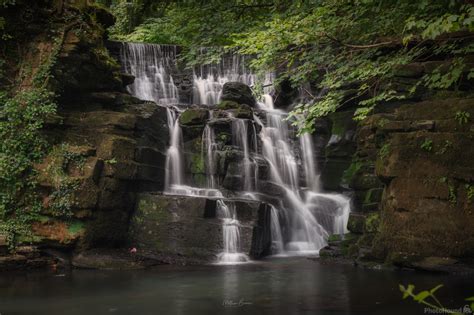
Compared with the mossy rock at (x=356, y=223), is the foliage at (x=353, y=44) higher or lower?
higher

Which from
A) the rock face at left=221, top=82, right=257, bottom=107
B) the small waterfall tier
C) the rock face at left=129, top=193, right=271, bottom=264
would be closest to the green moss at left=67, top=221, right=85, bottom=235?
the rock face at left=129, top=193, right=271, bottom=264

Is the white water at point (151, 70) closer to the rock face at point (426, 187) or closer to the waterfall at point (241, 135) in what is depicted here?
the waterfall at point (241, 135)

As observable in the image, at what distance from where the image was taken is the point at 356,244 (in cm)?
1223

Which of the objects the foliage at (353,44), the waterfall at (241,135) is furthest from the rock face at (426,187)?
the waterfall at (241,135)

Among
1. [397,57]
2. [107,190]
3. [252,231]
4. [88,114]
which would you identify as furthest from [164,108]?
[397,57]

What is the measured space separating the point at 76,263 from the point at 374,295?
709 cm

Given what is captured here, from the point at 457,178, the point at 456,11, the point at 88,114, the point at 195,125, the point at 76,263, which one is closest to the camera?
the point at 456,11

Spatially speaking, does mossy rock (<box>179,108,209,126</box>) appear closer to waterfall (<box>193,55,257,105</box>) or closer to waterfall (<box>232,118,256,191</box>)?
waterfall (<box>232,118,256,191</box>)

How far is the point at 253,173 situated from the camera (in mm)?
15438

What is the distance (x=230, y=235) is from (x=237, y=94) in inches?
296

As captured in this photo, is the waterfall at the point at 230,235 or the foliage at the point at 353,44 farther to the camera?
the waterfall at the point at 230,235

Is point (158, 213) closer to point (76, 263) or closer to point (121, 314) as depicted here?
point (76, 263)

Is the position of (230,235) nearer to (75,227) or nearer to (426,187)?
(75,227)

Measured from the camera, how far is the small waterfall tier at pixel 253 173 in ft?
46.0
